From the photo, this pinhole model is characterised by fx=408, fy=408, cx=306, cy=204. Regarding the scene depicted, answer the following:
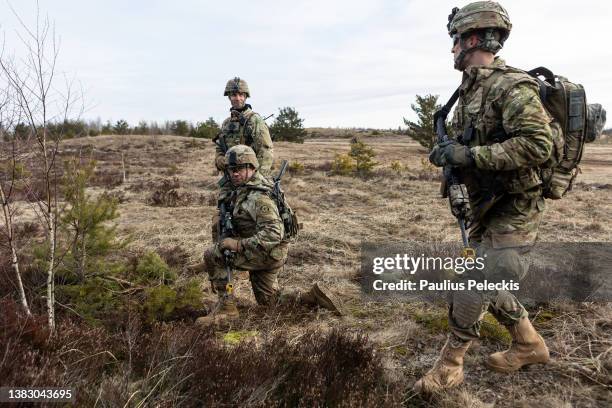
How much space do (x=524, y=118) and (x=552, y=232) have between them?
609 centimetres

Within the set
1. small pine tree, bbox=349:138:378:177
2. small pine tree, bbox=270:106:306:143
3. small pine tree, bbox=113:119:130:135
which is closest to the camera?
small pine tree, bbox=349:138:378:177

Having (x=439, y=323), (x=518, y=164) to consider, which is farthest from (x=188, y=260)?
(x=518, y=164)

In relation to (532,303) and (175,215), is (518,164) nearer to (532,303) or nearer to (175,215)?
(532,303)

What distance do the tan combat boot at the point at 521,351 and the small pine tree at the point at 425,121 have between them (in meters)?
19.8

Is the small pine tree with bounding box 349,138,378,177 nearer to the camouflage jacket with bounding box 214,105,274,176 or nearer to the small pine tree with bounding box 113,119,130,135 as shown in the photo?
the camouflage jacket with bounding box 214,105,274,176

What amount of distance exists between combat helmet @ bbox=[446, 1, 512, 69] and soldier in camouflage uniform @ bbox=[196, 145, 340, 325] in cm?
228

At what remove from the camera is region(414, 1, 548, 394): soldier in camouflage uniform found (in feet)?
8.30

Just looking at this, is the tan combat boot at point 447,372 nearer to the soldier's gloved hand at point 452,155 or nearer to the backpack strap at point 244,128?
the soldier's gloved hand at point 452,155

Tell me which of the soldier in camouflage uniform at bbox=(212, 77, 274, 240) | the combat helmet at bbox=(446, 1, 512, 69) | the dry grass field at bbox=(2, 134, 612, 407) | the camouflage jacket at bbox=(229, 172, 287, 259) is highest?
the combat helmet at bbox=(446, 1, 512, 69)

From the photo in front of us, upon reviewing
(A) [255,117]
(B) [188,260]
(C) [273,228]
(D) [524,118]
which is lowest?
(B) [188,260]

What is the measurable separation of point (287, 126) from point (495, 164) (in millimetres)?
29153

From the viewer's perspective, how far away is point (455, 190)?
279 centimetres

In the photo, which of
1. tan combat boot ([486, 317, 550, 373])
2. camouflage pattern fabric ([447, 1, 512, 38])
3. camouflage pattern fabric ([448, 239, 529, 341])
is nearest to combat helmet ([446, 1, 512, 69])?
camouflage pattern fabric ([447, 1, 512, 38])

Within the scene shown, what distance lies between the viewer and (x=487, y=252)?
9.22 feet
